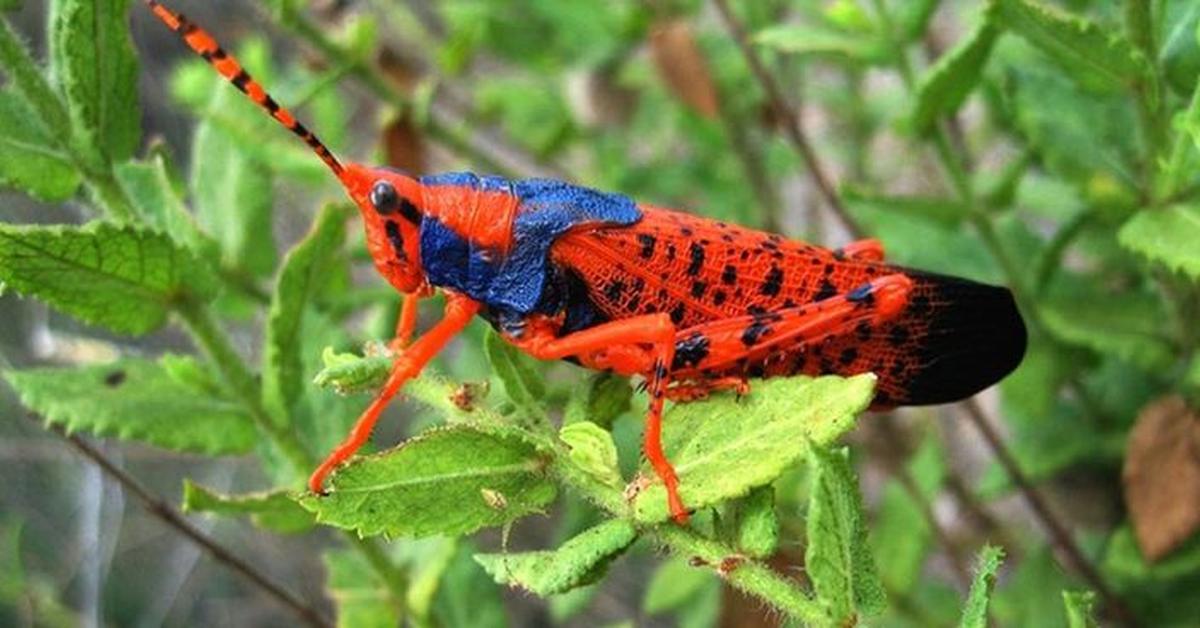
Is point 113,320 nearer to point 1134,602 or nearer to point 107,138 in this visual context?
point 107,138

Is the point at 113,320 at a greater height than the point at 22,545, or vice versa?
the point at 113,320

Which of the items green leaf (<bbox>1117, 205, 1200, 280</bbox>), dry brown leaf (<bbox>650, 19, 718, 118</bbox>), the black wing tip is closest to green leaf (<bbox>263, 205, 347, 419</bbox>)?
the black wing tip

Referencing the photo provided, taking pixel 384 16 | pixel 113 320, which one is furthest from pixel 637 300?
pixel 384 16

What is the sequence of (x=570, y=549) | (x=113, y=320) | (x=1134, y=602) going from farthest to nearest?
1. (x=1134, y=602)
2. (x=113, y=320)
3. (x=570, y=549)

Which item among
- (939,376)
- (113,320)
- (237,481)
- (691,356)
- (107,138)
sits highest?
(107,138)

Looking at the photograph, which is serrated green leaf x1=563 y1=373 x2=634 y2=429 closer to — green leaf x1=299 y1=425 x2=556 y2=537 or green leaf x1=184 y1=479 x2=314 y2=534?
green leaf x1=299 y1=425 x2=556 y2=537

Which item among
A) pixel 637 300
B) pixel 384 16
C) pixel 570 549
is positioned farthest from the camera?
pixel 384 16
